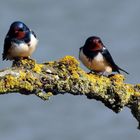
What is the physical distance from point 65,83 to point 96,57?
2.94 metres

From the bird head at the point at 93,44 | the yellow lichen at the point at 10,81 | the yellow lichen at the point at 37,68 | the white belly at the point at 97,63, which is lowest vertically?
the white belly at the point at 97,63

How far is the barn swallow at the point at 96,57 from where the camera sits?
6.94m

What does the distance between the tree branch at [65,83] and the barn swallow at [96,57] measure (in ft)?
6.72

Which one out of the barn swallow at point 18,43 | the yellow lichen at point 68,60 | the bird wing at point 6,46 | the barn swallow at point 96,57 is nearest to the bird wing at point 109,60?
the barn swallow at point 96,57

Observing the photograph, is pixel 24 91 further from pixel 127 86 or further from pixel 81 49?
pixel 81 49

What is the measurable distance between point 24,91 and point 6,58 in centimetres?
241

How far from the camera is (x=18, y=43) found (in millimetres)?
6242

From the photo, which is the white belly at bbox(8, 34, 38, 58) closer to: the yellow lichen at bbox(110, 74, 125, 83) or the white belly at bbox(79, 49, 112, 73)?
the white belly at bbox(79, 49, 112, 73)

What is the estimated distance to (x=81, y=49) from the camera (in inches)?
288

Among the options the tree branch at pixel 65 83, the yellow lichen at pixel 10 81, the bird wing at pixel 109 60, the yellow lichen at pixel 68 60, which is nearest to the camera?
the yellow lichen at pixel 10 81

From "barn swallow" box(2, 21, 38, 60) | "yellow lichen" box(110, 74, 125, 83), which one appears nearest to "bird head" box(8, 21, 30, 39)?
"barn swallow" box(2, 21, 38, 60)

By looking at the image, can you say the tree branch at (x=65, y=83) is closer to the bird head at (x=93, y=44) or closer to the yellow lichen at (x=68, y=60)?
the yellow lichen at (x=68, y=60)

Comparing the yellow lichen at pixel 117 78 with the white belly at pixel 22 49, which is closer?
the yellow lichen at pixel 117 78

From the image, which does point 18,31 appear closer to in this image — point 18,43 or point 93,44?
point 18,43
